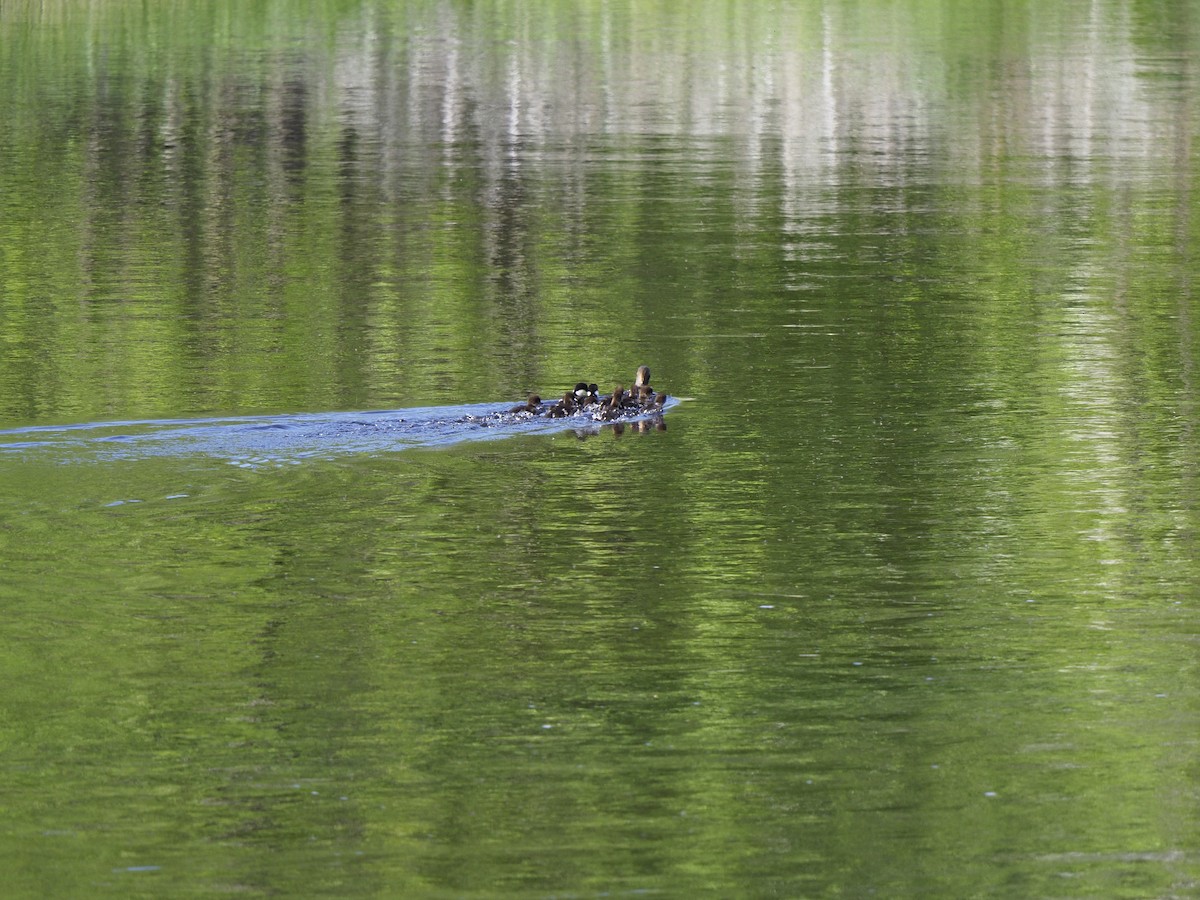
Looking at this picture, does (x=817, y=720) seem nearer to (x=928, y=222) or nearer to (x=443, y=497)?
(x=443, y=497)

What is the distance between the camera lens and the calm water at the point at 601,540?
14.2m

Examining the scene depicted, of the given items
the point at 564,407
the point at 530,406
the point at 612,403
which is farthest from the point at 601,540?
the point at 564,407

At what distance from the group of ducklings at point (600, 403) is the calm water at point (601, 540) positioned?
0.32 meters

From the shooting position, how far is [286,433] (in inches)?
1005

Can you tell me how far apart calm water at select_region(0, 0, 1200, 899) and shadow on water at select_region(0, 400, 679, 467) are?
99 mm

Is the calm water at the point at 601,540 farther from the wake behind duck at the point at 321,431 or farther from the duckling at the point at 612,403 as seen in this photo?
the duckling at the point at 612,403

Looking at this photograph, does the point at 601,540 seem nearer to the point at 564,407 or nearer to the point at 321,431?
the point at 321,431

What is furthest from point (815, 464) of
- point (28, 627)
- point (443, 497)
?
point (28, 627)

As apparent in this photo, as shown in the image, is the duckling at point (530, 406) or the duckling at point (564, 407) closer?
the duckling at point (530, 406)

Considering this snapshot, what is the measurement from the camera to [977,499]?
22.9 meters

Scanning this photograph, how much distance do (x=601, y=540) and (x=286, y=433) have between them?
563 cm

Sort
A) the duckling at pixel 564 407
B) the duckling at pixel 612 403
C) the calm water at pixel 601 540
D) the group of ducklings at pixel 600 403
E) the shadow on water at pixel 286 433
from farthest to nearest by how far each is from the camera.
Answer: the duckling at pixel 564 407, the group of ducklings at pixel 600 403, the duckling at pixel 612 403, the shadow on water at pixel 286 433, the calm water at pixel 601 540

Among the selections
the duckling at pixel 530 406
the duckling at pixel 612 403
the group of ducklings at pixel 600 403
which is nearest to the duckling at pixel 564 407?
the group of ducklings at pixel 600 403

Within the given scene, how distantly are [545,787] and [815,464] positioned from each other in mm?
10268
